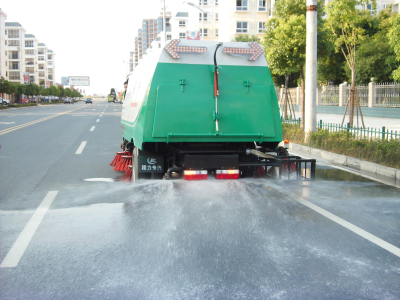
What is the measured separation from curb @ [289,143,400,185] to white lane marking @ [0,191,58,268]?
6.16m

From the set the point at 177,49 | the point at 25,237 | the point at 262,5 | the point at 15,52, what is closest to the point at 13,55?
the point at 15,52

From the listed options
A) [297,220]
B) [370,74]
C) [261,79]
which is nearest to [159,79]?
[261,79]

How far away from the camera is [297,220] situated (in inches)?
220

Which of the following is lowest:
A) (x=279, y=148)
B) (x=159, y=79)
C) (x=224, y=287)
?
(x=224, y=287)

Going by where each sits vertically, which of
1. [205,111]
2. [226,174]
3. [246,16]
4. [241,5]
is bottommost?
[226,174]

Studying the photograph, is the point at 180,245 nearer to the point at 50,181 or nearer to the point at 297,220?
the point at 297,220

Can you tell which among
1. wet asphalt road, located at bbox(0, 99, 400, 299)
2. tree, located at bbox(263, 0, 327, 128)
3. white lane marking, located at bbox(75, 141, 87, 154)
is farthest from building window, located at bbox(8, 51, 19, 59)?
wet asphalt road, located at bbox(0, 99, 400, 299)

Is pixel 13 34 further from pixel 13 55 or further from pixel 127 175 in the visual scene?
pixel 127 175

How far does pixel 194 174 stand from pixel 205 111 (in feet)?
3.21

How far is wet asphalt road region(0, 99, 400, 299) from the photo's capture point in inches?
142

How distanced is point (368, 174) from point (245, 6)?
5999 cm

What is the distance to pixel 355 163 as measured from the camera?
10.2 meters

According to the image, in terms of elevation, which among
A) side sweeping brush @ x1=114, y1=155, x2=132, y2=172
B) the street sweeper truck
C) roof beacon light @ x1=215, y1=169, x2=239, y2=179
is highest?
the street sweeper truck

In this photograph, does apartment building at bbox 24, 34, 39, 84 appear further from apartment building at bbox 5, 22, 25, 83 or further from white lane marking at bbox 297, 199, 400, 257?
white lane marking at bbox 297, 199, 400, 257
